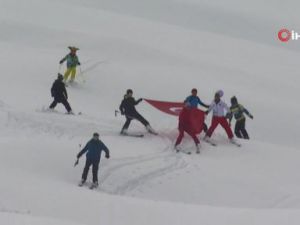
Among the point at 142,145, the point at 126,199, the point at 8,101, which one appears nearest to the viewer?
the point at 126,199

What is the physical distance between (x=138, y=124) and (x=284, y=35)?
111 ft

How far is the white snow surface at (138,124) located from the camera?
41.6 ft

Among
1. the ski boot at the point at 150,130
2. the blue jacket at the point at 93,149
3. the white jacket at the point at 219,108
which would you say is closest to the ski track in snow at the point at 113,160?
the ski boot at the point at 150,130

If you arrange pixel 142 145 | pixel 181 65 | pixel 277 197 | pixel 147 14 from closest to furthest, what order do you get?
pixel 277 197
pixel 142 145
pixel 181 65
pixel 147 14

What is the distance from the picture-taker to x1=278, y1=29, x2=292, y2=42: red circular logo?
160 feet

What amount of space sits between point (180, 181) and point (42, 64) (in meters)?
13.8

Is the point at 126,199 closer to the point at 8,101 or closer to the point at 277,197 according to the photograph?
the point at 277,197

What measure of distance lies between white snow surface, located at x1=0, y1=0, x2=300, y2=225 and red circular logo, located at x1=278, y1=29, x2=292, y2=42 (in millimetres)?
1151

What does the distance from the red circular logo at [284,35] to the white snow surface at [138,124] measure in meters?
1.15

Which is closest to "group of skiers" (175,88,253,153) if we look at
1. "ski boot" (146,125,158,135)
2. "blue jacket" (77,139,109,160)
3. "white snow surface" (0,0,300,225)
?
"white snow surface" (0,0,300,225)

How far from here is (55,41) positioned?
34.9 meters

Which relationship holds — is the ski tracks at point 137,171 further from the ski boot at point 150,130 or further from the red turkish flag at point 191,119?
the ski boot at point 150,130

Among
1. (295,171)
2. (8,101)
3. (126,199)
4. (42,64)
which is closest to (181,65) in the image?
(42,64)

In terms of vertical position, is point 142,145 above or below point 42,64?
below
